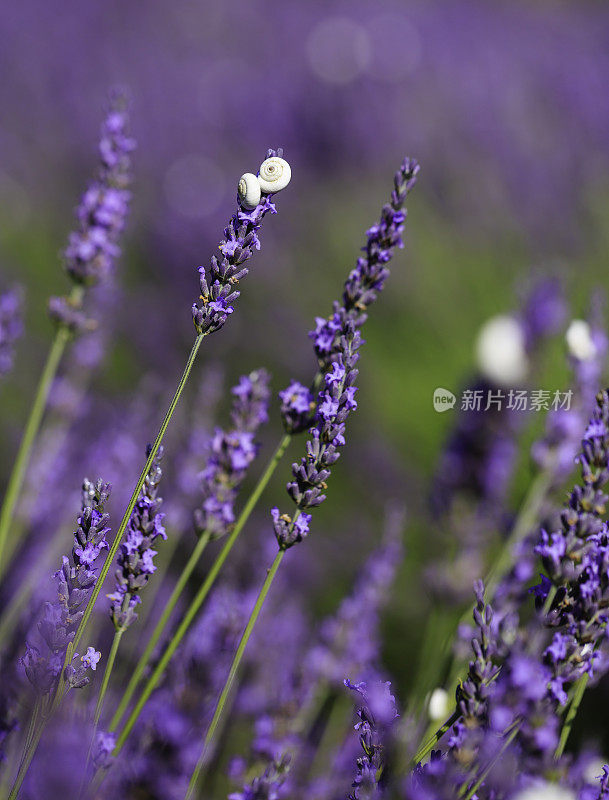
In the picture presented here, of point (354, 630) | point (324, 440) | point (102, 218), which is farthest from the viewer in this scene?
point (354, 630)

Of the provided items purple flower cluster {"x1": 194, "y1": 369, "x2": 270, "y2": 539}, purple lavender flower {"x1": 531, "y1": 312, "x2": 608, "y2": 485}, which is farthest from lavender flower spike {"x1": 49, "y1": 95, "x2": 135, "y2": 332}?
purple lavender flower {"x1": 531, "y1": 312, "x2": 608, "y2": 485}

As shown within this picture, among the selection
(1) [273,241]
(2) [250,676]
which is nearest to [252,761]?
(2) [250,676]

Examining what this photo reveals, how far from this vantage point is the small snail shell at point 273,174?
2.88 feet

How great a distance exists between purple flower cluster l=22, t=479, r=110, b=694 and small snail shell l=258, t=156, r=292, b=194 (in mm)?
394

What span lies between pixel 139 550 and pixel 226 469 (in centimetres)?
24

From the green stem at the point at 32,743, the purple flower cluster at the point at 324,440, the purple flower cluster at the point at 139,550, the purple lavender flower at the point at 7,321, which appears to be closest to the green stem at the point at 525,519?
the purple flower cluster at the point at 324,440

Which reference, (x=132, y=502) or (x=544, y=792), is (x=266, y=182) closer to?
(x=132, y=502)

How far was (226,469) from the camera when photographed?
1.15 m

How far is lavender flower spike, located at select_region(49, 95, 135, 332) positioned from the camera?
1.29 metres

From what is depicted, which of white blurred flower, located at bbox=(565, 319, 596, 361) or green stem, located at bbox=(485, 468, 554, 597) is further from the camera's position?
green stem, located at bbox=(485, 468, 554, 597)

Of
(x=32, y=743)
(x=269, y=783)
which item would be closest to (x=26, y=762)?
(x=32, y=743)

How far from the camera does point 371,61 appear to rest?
27.7ft

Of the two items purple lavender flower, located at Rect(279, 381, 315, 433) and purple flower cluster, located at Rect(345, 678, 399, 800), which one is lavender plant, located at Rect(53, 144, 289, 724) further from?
purple flower cluster, located at Rect(345, 678, 399, 800)

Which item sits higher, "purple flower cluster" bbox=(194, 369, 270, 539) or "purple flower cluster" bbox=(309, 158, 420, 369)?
"purple flower cluster" bbox=(309, 158, 420, 369)
